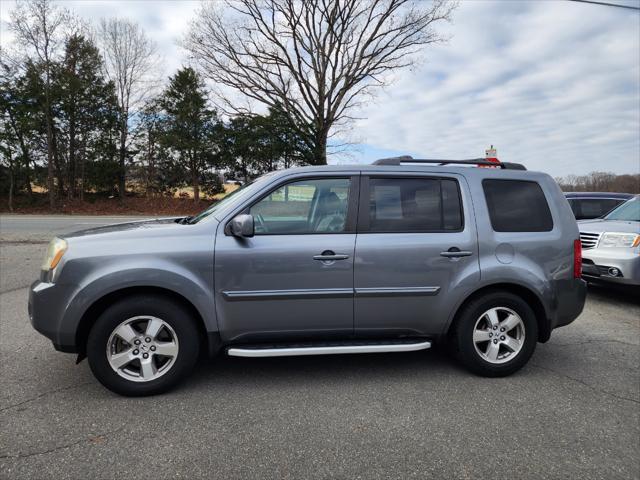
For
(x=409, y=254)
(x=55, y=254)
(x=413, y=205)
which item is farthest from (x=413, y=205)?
(x=55, y=254)

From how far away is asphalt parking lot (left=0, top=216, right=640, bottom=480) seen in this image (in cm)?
227

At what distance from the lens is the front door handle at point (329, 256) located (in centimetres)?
313

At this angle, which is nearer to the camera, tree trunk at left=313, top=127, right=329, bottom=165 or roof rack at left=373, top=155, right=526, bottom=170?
roof rack at left=373, top=155, right=526, bottom=170

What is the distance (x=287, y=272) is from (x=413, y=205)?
4.04 feet

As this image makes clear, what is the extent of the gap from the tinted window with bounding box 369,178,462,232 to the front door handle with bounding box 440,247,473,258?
19cm

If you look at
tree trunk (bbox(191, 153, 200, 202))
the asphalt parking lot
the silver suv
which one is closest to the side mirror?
the silver suv

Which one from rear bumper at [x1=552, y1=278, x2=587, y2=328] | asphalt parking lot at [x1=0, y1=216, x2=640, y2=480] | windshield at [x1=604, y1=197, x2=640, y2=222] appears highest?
Result: windshield at [x1=604, y1=197, x2=640, y2=222]

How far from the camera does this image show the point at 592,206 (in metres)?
9.47

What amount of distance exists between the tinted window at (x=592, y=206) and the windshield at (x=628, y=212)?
2288 mm

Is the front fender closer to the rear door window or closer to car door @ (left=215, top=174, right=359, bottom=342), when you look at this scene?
car door @ (left=215, top=174, right=359, bottom=342)

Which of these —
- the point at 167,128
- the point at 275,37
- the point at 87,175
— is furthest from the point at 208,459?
the point at 87,175

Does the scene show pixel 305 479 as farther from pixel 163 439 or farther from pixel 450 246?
pixel 450 246

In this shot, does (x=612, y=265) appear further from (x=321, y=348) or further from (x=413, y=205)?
(x=321, y=348)

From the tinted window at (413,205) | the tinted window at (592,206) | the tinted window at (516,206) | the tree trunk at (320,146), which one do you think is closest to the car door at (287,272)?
the tinted window at (413,205)
